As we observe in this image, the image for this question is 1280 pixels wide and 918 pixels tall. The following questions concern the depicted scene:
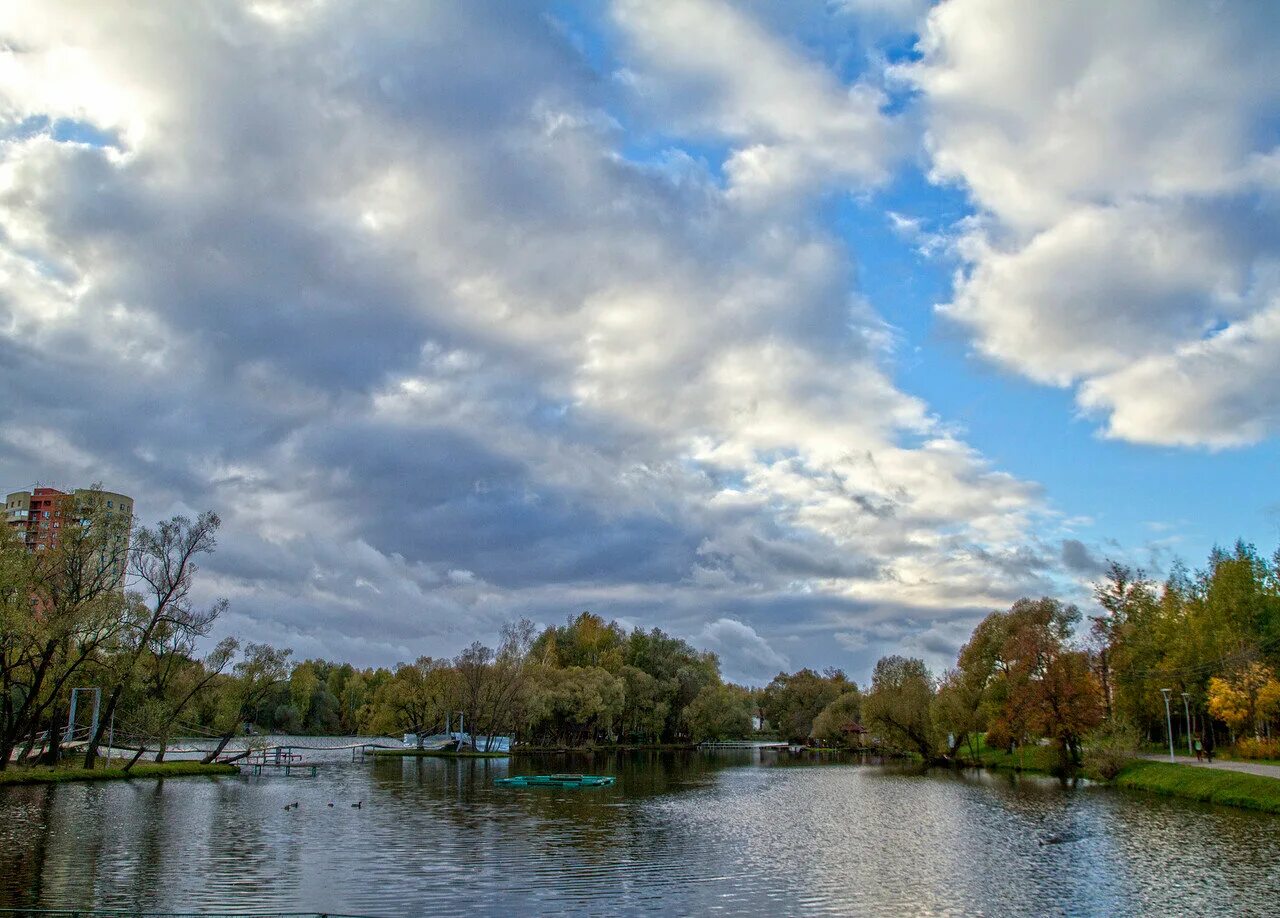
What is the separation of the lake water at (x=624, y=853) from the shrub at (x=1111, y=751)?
1047 cm

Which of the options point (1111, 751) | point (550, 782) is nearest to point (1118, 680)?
point (1111, 751)

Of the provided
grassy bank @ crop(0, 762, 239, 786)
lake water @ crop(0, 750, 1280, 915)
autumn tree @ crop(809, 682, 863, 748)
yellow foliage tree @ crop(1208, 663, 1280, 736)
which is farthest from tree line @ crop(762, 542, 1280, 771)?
grassy bank @ crop(0, 762, 239, 786)

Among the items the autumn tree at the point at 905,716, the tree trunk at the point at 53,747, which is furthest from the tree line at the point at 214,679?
the autumn tree at the point at 905,716

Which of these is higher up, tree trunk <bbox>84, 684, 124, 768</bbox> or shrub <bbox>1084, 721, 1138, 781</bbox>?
tree trunk <bbox>84, 684, 124, 768</bbox>

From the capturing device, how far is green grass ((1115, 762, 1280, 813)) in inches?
2000

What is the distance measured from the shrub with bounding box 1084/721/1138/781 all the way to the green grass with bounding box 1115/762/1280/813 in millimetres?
856

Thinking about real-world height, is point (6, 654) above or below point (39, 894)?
above

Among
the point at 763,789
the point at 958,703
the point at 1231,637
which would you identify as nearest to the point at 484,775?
the point at 763,789

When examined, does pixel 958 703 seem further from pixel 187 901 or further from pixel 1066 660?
pixel 187 901

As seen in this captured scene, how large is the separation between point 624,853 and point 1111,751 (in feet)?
183

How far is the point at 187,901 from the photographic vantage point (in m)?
26.0

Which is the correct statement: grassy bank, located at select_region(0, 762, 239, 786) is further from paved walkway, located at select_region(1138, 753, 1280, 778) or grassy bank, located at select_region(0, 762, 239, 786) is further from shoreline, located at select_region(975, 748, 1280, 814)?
paved walkway, located at select_region(1138, 753, 1280, 778)

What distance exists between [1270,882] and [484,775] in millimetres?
68725

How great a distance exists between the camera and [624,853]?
3834 centimetres
